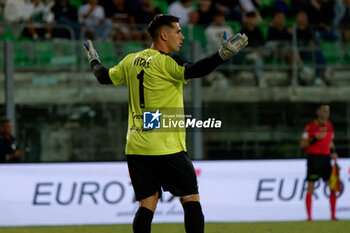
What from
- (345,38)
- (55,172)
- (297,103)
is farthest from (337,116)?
(55,172)

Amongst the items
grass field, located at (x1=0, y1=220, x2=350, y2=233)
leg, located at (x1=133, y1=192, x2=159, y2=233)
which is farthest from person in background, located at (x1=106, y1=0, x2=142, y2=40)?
leg, located at (x1=133, y1=192, x2=159, y2=233)

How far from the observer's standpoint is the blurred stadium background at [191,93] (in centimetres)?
1241

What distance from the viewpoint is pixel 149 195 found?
17.5 ft

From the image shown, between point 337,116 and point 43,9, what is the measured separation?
5931 millimetres

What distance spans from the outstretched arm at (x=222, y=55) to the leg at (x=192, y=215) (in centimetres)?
94

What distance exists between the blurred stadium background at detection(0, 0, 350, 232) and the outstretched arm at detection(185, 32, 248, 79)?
7048 mm

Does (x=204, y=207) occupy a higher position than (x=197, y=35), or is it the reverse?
(x=197, y=35)

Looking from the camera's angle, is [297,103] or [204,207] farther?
[297,103]

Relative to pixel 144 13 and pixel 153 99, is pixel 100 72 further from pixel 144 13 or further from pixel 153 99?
pixel 144 13

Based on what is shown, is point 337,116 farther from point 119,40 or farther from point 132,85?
point 132,85

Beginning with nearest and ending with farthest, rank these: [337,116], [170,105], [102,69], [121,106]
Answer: [170,105] < [102,69] < [121,106] < [337,116]

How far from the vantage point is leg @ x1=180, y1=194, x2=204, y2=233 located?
522cm

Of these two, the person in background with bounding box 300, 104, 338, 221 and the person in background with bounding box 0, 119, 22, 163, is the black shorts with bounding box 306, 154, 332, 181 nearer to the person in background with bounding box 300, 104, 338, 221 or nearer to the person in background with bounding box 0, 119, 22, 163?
the person in background with bounding box 300, 104, 338, 221

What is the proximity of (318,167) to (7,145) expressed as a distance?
4.93 metres
